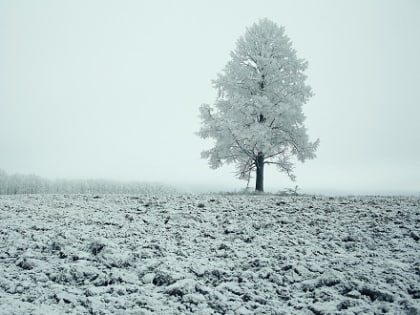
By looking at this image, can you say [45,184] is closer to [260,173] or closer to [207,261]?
[260,173]

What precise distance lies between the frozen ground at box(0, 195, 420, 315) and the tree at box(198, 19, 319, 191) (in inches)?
342

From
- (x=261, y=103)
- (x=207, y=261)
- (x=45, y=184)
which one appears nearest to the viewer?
(x=207, y=261)

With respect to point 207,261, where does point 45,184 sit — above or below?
above

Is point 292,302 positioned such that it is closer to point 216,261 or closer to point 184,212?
point 216,261

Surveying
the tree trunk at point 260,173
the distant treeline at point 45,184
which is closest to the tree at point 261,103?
the tree trunk at point 260,173

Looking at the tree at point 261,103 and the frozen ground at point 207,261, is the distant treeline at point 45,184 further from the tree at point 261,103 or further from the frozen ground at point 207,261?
the frozen ground at point 207,261

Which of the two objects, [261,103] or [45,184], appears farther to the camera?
[45,184]

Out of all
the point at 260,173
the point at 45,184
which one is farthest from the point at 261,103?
the point at 45,184

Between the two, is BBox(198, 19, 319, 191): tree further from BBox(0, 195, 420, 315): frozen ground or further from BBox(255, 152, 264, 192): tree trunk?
BBox(0, 195, 420, 315): frozen ground

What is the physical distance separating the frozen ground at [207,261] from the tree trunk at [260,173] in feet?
26.8

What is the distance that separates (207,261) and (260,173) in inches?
498

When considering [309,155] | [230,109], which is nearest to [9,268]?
[230,109]

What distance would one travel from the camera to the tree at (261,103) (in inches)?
719

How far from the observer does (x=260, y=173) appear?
18844mm
